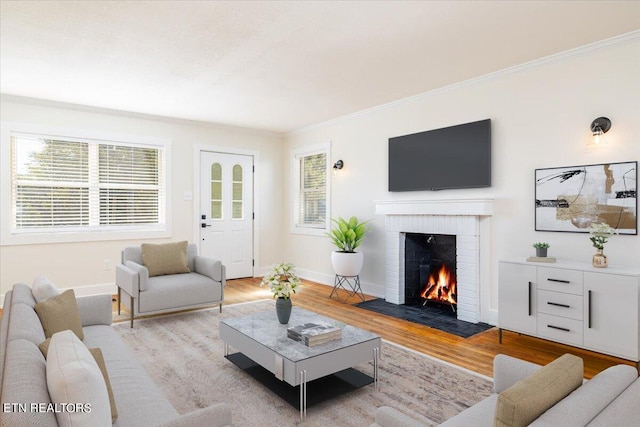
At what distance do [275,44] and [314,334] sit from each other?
2333 mm

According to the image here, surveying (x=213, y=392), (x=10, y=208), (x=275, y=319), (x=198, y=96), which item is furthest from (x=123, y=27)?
(x=10, y=208)

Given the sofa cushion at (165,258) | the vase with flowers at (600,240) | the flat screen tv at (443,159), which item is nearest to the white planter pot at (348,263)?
the flat screen tv at (443,159)

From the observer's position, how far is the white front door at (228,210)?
628cm

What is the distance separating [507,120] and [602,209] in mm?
1216

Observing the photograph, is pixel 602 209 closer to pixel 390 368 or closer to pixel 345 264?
pixel 390 368

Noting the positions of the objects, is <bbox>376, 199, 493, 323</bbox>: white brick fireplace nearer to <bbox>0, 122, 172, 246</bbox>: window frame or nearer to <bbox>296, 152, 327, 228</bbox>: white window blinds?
<bbox>296, 152, 327, 228</bbox>: white window blinds

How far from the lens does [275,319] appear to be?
305 cm

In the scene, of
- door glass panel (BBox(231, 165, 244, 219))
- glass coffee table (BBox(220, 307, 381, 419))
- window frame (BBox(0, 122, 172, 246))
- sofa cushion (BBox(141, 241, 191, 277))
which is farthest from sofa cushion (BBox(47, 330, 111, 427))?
door glass panel (BBox(231, 165, 244, 219))

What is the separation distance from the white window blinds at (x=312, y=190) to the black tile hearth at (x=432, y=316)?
188cm

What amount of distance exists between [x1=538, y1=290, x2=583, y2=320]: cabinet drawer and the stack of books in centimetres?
179

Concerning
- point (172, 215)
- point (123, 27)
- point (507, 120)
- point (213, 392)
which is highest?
point (123, 27)

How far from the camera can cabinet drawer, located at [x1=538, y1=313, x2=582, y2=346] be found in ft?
9.91

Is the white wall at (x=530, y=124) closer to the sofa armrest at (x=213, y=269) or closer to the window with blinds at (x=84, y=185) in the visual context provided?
the sofa armrest at (x=213, y=269)

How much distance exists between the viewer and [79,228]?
523 cm
